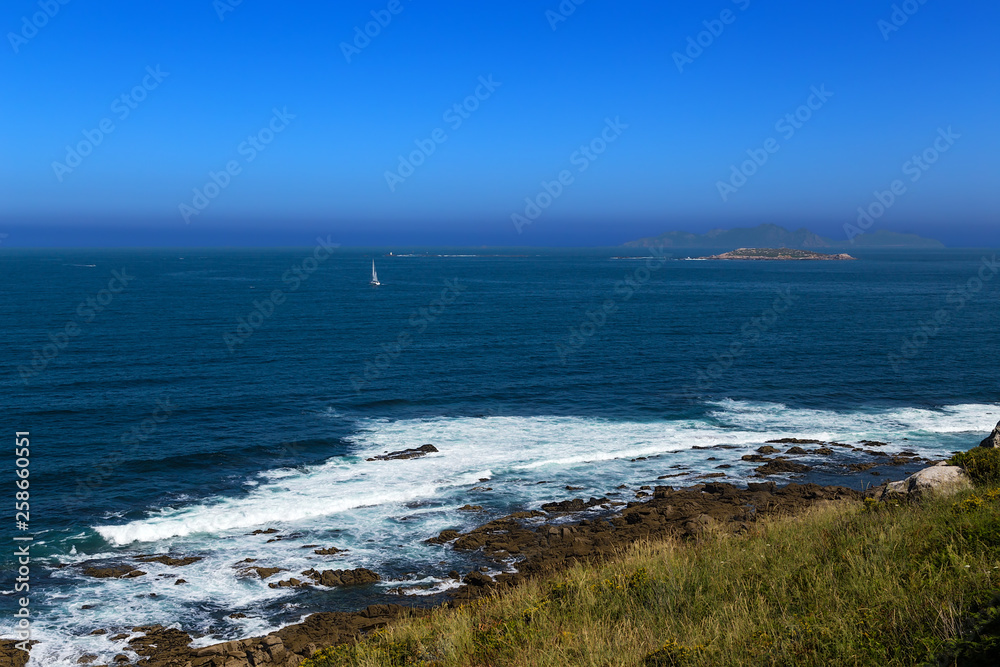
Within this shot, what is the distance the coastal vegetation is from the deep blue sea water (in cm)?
825

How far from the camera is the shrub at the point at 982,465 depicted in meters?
17.3

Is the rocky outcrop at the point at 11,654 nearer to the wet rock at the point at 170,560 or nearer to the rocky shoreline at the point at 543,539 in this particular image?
the rocky shoreline at the point at 543,539

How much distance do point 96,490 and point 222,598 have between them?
1260 cm

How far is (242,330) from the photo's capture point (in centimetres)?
7031

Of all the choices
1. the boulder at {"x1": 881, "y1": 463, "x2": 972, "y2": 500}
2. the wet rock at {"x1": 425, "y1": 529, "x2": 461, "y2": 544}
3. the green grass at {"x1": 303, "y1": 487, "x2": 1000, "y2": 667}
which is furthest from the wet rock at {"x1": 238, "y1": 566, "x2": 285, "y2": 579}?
the boulder at {"x1": 881, "y1": 463, "x2": 972, "y2": 500}

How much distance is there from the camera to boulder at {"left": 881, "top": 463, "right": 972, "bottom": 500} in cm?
1639

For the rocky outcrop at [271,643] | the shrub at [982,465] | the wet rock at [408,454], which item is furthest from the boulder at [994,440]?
the wet rock at [408,454]

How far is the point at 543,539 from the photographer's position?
23.5 metres

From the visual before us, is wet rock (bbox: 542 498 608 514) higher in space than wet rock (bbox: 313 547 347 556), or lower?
higher

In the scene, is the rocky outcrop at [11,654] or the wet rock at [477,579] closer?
the rocky outcrop at [11,654]

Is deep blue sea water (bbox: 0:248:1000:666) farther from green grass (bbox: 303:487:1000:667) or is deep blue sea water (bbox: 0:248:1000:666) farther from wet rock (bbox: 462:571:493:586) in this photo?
green grass (bbox: 303:487:1000:667)

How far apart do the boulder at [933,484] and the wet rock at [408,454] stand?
826 inches

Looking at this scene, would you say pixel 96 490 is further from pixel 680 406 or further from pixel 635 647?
pixel 680 406

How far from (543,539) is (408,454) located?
37.4 ft
